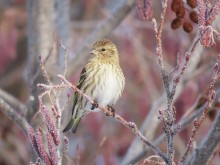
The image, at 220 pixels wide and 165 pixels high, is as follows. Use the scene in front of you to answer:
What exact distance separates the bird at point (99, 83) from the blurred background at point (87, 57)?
115 mm

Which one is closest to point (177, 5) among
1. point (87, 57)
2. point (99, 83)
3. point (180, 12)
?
point (180, 12)

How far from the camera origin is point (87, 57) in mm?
3781

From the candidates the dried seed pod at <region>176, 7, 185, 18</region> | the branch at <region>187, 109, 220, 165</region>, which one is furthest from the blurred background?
the dried seed pod at <region>176, 7, 185, 18</region>

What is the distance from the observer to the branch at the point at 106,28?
3598 mm

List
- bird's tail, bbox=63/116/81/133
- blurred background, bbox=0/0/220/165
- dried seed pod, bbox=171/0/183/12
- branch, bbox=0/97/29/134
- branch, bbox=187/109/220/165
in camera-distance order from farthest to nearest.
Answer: blurred background, bbox=0/0/220/165, bird's tail, bbox=63/116/81/133, branch, bbox=0/97/29/134, branch, bbox=187/109/220/165, dried seed pod, bbox=171/0/183/12

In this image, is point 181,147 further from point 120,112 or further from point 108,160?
point 120,112

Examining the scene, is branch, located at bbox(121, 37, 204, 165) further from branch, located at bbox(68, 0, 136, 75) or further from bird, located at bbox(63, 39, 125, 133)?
branch, located at bbox(68, 0, 136, 75)

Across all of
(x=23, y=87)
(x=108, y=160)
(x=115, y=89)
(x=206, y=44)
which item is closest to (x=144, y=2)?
(x=206, y=44)

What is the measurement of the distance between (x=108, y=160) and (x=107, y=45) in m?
1.79

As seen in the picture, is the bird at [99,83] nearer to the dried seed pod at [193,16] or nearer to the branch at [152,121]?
the branch at [152,121]

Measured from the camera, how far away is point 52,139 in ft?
6.20

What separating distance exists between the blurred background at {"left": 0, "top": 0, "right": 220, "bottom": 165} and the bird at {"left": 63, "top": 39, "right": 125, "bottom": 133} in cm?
11

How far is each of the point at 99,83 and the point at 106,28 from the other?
1.20ft

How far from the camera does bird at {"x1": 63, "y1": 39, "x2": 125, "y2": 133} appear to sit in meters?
3.48
